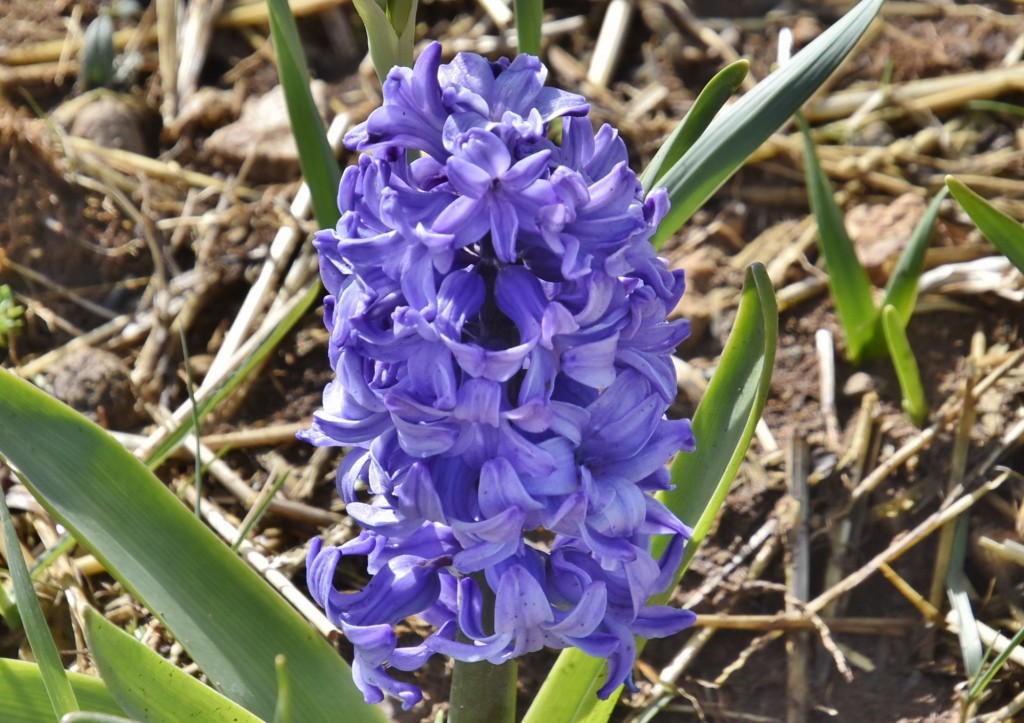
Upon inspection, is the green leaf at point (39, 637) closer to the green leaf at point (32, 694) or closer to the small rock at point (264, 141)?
the green leaf at point (32, 694)

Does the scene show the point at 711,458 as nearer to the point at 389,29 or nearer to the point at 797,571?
the point at 797,571

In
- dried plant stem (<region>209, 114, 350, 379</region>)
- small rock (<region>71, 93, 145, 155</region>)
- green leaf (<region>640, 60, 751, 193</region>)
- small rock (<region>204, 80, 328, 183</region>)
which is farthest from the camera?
small rock (<region>71, 93, 145, 155</region>)

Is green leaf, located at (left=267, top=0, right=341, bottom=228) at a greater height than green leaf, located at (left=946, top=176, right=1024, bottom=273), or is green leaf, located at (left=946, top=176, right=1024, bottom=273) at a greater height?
green leaf, located at (left=267, top=0, right=341, bottom=228)

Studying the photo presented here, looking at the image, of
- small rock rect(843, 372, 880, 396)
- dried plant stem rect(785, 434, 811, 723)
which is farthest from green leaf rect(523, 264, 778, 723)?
small rock rect(843, 372, 880, 396)

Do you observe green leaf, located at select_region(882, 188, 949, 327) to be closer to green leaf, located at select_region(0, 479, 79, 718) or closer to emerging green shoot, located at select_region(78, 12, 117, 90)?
green leaf, located at select_region(0, 479, 79, 718)

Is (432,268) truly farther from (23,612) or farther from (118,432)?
(118,432)

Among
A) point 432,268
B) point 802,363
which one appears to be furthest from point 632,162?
point 432,268
